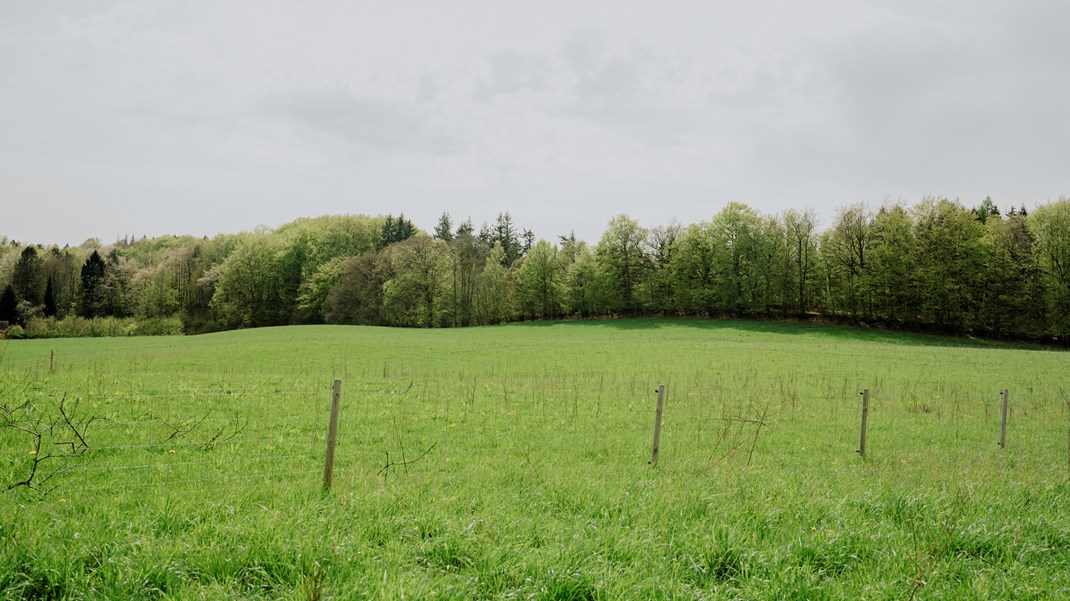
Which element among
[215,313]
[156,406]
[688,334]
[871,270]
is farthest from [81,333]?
[871,270]

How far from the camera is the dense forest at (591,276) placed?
1994 inches

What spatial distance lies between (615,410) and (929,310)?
52.5 meters

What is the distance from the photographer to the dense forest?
5066 cm

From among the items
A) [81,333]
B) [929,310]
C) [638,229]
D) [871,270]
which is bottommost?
[81,333]

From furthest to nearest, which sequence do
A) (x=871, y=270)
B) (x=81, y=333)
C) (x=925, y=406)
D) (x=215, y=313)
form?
(x=215, y=313) < (x=81, y=333) < (x=871, y=270) < (x=925, y=406)

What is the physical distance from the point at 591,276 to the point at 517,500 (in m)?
62.1

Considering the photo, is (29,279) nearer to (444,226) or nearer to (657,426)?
(444,226)

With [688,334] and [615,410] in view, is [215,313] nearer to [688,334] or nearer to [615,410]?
[688,334]

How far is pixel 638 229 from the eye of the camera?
67.2 meters

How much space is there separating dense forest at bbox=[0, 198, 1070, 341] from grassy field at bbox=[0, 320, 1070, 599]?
43629 millimetres

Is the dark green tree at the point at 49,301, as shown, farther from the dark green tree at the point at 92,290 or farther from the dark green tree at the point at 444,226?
the dark green tree at the point at 444,226

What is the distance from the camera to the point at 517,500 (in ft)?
19.9

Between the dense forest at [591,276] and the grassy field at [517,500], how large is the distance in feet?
143

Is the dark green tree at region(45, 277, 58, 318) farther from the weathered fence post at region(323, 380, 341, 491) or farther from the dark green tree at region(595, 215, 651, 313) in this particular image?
the weathered fence post at region(323, 380, 341, 491)
